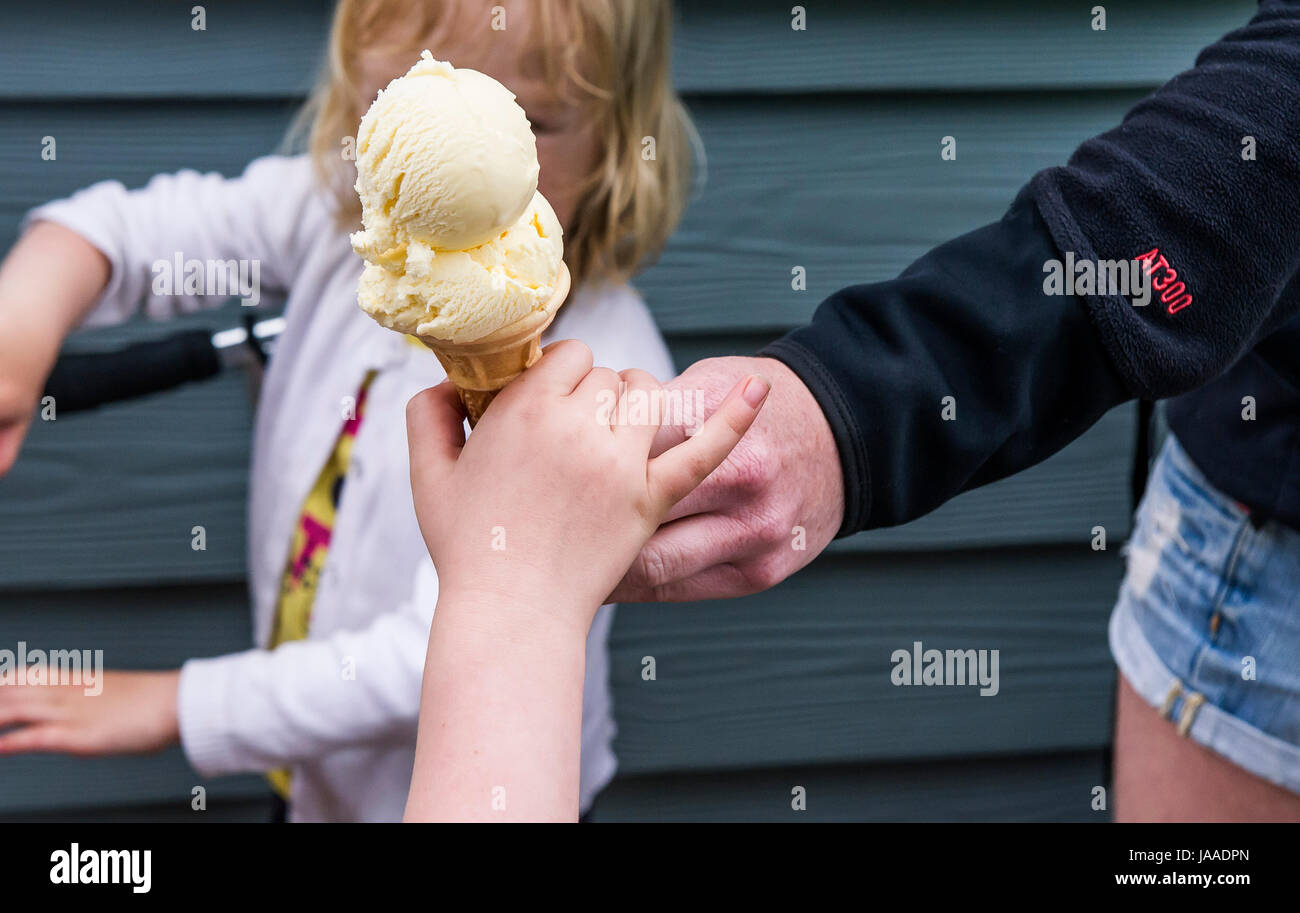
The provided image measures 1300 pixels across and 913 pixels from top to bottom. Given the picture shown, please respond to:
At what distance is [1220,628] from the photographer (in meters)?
0.85

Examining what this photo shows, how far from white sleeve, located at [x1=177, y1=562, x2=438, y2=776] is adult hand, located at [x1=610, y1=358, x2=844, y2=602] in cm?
40

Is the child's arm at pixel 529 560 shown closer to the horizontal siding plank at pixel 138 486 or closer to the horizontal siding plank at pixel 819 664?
the horizontal siding plank at pixel 138 486

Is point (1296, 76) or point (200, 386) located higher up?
point (1296, 76)

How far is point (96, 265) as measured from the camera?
1104mm

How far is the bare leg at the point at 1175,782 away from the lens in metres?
0.82

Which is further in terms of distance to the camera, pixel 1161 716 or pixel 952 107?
pixel 952 107

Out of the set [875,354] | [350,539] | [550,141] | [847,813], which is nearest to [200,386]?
[350,539]

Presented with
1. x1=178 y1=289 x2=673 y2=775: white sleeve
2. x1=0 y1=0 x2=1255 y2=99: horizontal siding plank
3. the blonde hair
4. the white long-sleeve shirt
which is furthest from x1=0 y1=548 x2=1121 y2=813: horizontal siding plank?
x1=0 y1=0 x2=1255 y2=99: horizontal siding plank

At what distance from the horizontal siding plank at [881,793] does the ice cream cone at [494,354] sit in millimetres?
1034

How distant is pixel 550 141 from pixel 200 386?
2.20ft

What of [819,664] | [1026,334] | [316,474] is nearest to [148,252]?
[316,474]

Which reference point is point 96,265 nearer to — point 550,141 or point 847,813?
point 550,141

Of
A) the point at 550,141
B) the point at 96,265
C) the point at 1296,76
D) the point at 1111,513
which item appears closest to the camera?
the point at 1296,76

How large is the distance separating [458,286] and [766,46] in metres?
0.89
